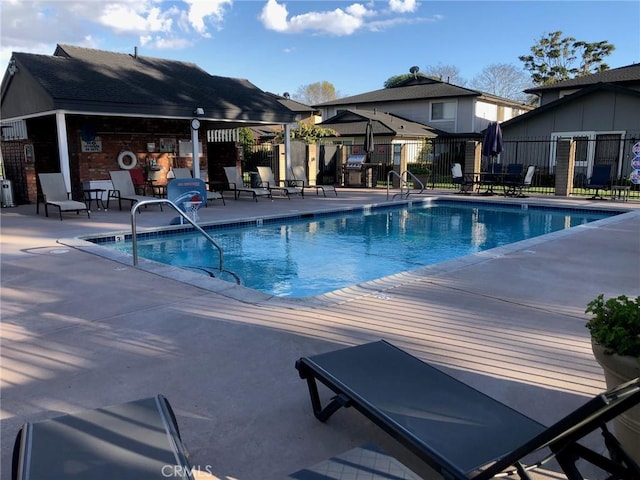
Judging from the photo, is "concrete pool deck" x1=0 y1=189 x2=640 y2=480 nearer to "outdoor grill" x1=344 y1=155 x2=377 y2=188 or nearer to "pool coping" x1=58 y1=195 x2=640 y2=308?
"pool coping" x1=58 y1=195 x2=640 y2=308

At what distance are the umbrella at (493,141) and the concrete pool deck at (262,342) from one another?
35.8ft

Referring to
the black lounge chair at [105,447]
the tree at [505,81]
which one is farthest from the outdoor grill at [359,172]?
the tree at [505,81]

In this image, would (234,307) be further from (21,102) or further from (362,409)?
(21,102)

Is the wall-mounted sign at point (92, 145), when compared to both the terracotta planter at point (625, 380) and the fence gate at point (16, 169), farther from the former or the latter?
the terracotta planter at point (625, 380)

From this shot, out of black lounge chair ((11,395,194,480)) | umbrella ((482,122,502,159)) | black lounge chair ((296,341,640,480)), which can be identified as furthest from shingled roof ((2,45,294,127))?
black lounge chair ((296,341,640,480))

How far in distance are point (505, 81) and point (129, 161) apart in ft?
144

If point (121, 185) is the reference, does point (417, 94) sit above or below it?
above

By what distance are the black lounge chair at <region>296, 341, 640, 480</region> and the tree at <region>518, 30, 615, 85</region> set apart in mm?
40700

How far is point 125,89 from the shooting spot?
13.2 metres

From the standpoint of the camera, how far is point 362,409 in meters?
2.27

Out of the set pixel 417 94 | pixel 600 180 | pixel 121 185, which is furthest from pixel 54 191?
pixel 417 94

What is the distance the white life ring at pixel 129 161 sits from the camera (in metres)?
14.6

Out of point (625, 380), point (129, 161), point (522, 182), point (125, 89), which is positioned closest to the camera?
point (625, 380)

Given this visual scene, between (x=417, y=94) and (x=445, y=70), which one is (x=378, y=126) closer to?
(x=417, y=94)
